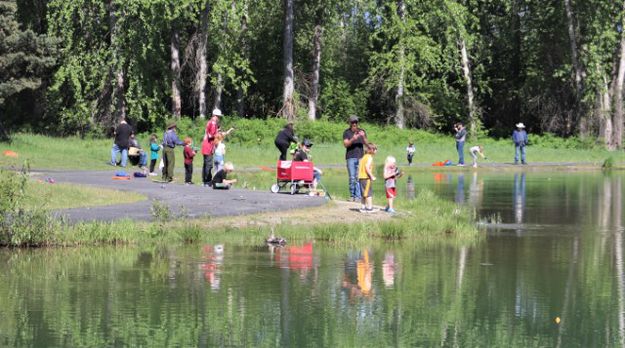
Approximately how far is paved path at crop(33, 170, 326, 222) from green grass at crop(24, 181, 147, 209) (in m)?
0.59

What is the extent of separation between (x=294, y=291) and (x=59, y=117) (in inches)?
1943

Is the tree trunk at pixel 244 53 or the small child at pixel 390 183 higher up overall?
the tree trunk at pixel 244 53

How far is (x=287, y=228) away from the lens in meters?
22.1

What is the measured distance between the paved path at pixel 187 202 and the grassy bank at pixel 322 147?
45.8 feet

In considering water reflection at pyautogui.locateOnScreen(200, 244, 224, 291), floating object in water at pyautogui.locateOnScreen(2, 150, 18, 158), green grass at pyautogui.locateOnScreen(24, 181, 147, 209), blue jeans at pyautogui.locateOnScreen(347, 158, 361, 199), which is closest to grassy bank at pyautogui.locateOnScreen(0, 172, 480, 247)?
green grass at pyautogui.locateOnScreen(24, 181, 147, 209)

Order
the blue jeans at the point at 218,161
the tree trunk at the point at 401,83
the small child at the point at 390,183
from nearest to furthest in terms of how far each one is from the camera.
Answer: the small child at the point at 390,183 → the blue jeans at the point at 218,161 → the tree trunk at the point at 401,83

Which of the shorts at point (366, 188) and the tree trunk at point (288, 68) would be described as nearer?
the shorts at point (366, 188)

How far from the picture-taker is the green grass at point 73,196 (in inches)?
958

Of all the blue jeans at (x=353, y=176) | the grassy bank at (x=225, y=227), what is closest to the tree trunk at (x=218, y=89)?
the blue jeans at (x=353, y=176)

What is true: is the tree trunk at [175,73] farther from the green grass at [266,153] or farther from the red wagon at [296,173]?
the red wagon at [296,173]

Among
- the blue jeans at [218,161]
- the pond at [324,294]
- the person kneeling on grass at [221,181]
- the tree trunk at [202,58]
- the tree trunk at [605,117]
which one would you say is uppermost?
the tree trunk at [202,58]

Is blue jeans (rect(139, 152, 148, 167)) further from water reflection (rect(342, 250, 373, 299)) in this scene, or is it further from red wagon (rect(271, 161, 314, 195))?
water reflection (rect(342, 250, 373, 299))

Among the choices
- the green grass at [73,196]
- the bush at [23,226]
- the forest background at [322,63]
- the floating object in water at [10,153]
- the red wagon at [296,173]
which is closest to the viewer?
the bush at [23,226]

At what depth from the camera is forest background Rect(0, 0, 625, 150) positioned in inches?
2381
